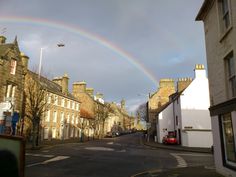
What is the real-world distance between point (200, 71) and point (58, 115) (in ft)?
89.0

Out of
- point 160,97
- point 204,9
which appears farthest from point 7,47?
point 160,97

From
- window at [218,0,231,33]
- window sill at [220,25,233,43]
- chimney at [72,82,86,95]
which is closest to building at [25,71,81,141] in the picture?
chimney at [72,82,86,95]

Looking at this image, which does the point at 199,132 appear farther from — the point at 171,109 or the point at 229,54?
the point at 229,54

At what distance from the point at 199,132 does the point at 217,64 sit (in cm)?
2455

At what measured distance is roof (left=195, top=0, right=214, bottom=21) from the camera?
1341cm

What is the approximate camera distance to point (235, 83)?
35.8 feet

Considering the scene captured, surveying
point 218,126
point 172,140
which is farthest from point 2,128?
point 172,140

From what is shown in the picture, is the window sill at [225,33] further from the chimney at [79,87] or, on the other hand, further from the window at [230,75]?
the chimney at [79,87]

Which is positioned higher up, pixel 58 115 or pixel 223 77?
pixel 58 115

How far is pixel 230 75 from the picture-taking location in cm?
1155

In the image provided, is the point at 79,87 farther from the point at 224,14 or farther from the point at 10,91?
the point at 224,14

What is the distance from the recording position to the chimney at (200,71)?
37469 mm

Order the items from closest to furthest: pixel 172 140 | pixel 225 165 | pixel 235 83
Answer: pixel 235 83
pixel 225 165
pixel 172 140

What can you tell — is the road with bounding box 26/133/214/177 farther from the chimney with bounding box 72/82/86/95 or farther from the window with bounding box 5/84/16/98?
the chimney with bounding box 72/82/86/95
